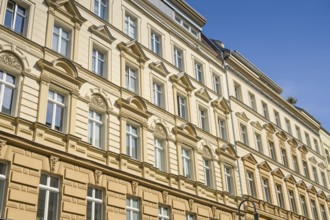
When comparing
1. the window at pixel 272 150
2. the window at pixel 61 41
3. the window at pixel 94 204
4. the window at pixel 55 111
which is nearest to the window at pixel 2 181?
the window at pixel 55 111

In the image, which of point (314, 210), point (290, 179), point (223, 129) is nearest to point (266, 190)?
point (290, 179)

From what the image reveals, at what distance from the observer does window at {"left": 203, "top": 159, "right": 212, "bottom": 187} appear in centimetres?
2578

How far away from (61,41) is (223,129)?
14727 mm

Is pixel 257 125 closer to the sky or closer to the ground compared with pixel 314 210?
closer to the sky

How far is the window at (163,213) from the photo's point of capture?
68.8 feet

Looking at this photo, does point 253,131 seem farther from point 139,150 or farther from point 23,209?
point 23,209

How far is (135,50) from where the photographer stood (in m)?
23.8

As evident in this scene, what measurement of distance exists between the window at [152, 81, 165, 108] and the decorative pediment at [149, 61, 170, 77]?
30.9 inches

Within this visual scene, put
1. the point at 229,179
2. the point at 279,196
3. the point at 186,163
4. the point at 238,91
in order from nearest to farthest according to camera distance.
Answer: the point at 186,163 → the point at 229,179 → the point at 279,196 → the point at 238,91

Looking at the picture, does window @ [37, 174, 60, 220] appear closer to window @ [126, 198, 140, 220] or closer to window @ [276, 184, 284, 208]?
window @ [126, 198, 140, 220]

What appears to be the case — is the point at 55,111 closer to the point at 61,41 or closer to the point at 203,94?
the point at 61,41

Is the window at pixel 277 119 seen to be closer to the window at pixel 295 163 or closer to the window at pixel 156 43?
the window at pixel 295 163

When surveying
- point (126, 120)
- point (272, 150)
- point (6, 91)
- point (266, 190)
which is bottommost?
point (266, 190)

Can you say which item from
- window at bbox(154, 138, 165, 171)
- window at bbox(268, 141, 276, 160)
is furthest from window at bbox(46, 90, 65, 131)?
window at bbox(268, 141, 276, 160)
